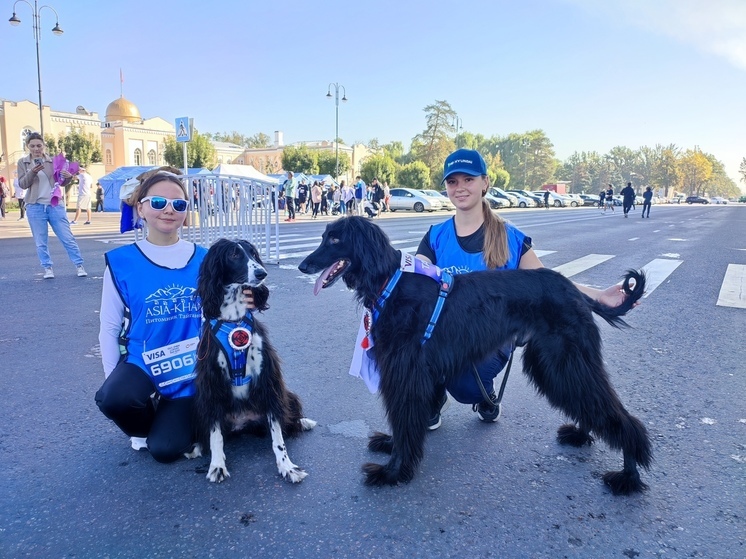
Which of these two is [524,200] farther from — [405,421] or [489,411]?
[405,421]

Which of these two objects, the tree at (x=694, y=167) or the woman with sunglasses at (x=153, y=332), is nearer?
the woman with sunglasses at (x=153, y=332)

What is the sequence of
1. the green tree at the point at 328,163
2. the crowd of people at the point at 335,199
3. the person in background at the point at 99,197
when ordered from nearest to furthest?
the crowd of people at the point at 335,199 < the person in background at the point at 99,197 < the green tree at the point at 328,163

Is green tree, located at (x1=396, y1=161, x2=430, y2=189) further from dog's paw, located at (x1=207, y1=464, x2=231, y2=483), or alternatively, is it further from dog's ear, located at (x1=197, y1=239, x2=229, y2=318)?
dog's paw, located at (x1=207, y1=464, x2=231, y2=483)

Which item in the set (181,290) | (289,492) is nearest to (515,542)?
(289,492)

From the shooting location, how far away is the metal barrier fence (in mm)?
9648

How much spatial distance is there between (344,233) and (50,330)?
14.1ft

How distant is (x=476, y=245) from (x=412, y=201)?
1331 inches

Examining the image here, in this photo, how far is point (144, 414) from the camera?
2.93 meters

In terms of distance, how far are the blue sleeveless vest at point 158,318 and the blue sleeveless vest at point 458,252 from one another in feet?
5.61

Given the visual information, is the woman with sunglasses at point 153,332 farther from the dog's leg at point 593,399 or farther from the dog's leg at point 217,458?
the dog's leg at point 593,399

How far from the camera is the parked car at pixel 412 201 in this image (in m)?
36.0

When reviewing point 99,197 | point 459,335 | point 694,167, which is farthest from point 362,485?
point 694,167

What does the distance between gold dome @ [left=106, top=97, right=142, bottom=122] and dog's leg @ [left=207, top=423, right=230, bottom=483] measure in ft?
241

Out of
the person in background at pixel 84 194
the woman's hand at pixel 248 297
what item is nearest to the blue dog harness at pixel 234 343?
A: the woman's hand at pixel 248 297
